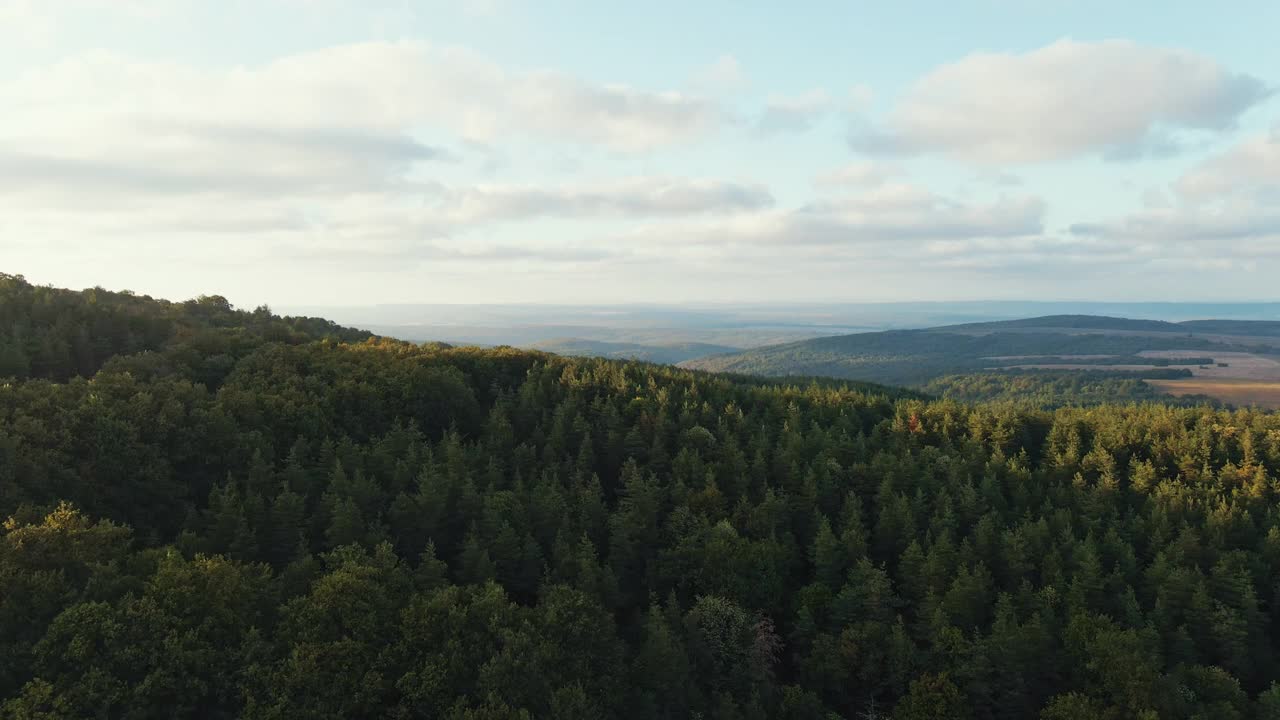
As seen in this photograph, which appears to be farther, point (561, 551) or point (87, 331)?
point (87, 331)

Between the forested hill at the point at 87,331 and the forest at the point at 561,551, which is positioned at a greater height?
the forested hill at the point at 87,331

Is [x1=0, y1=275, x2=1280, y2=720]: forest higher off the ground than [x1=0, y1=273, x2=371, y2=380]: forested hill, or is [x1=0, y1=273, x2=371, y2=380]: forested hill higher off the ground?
[x1=0, y1=273, x2=371, y2=380]: forested hill

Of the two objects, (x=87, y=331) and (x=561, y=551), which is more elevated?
(x=87, y=331)

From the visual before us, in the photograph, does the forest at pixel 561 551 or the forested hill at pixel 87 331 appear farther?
the forested hill at pixel 87 331

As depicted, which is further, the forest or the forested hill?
the forested hill
